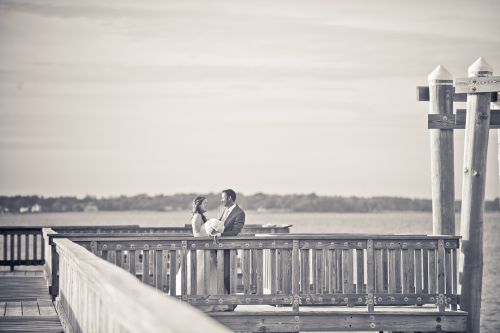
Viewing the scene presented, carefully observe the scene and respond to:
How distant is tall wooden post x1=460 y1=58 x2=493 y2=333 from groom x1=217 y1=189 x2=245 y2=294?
3.13 m

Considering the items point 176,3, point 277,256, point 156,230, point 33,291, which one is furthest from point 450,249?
point 176,3

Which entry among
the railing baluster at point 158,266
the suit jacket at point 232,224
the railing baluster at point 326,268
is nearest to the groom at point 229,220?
the suit jacket at point 232,224

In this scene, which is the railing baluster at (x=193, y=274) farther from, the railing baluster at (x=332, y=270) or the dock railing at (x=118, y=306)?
the dock railing at (x=118, y=306)

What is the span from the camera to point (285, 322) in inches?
633

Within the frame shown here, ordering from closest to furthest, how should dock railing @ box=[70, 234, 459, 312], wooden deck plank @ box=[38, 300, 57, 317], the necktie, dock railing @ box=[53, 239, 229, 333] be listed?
dock railing @ box=[53, 239, 229, 333] → dock railing @ box=[70, 234, 459, 312] → wooden deck plank @ box=[38, 300, 57, 317] → the necktie

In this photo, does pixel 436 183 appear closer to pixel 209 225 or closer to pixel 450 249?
pixel 450 249

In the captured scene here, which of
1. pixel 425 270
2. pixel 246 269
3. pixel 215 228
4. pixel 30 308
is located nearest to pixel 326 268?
pixel 246 269

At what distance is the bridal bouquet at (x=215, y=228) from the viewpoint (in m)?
16.2

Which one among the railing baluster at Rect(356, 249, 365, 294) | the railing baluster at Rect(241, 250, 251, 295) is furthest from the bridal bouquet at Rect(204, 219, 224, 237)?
the railing baluster at Rect(356, 249, 365, 294)

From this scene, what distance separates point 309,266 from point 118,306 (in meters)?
9.16

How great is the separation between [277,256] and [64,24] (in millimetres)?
117104

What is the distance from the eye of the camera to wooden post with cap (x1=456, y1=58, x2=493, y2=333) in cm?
1703

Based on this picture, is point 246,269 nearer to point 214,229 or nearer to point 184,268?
point 214,229

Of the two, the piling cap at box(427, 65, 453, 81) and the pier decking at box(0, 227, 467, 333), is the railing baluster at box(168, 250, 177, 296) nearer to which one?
the pier decking at box(0, 227, 467, 333)
